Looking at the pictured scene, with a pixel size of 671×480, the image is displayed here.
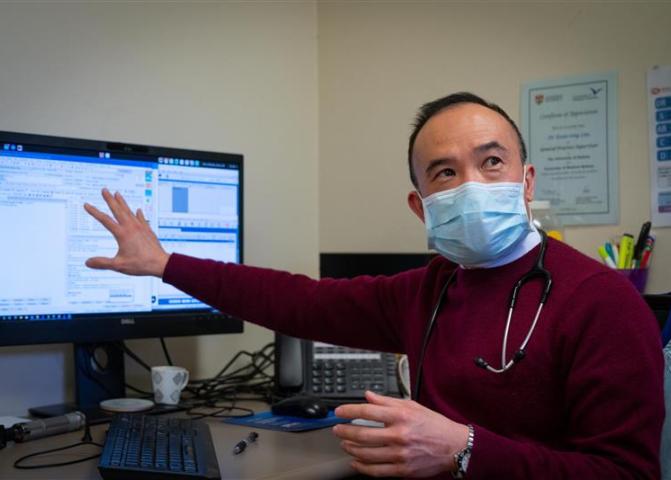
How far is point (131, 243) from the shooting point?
1.32m

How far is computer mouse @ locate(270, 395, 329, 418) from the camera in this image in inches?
58.7

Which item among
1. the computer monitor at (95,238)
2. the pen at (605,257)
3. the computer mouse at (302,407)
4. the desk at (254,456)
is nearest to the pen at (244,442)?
the desk at (254,456)

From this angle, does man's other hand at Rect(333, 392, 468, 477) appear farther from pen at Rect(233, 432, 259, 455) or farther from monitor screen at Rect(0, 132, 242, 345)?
monitor screen at Rect(0, 132, 242, 345)

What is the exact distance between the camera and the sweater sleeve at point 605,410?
3.10 ft

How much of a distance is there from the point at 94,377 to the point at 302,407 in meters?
0.47

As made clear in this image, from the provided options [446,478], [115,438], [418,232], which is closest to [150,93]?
[418,232]

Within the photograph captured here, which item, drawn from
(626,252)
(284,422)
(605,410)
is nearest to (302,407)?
(284,422)

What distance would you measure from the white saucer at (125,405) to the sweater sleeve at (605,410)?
2.75 feet

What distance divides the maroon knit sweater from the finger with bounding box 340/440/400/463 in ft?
0.34

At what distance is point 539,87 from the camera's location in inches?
72.0

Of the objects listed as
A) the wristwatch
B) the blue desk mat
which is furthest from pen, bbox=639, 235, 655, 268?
the wristwatch

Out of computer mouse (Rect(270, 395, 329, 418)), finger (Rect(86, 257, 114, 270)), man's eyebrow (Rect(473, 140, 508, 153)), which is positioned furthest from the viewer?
computer mouse (Rect(270, 395, 329, 418))

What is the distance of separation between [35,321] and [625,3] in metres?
1.49

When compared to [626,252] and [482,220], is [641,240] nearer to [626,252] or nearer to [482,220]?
[626,252]
